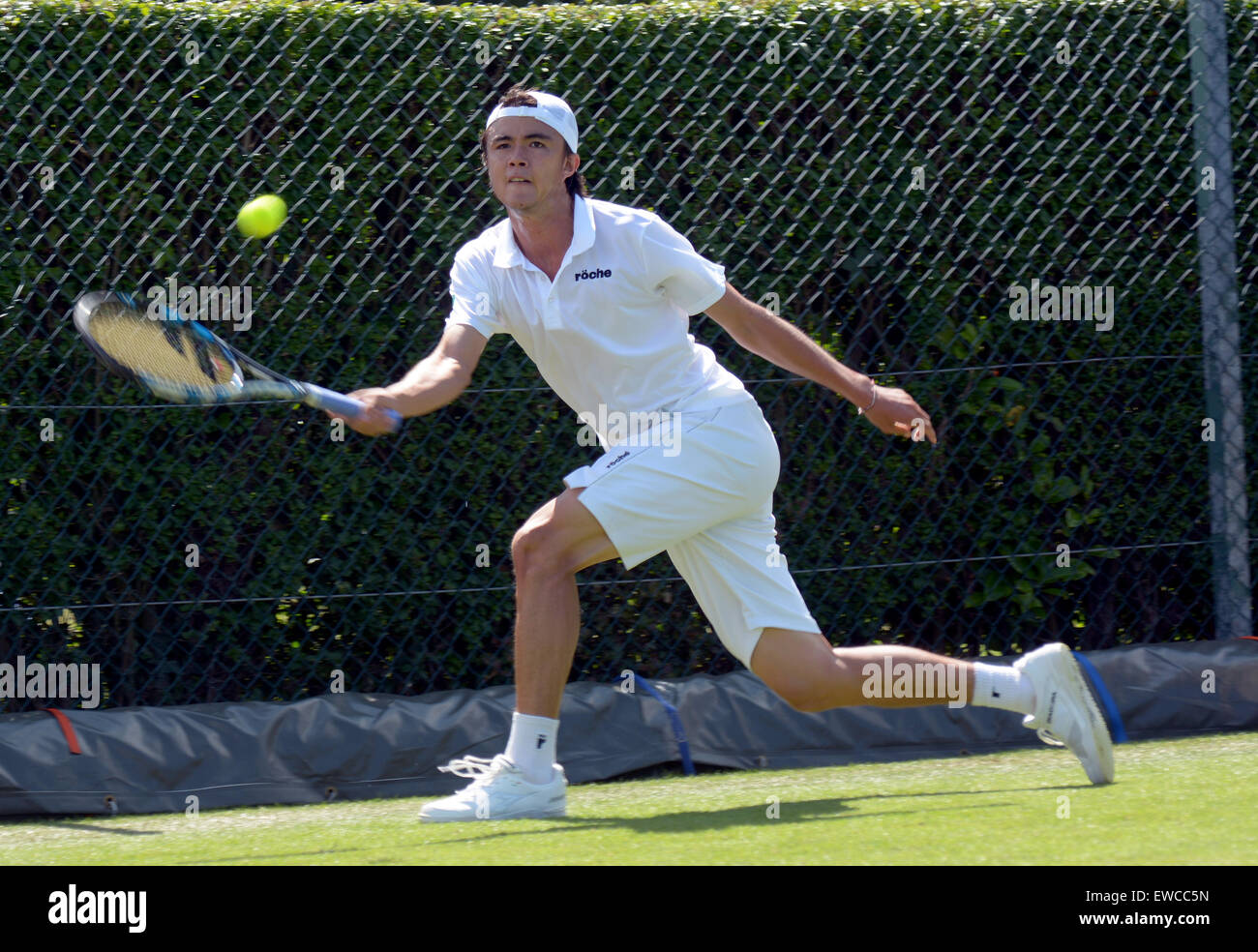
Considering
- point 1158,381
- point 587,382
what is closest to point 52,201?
point 587,382

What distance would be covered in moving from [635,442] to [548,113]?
858 millimetres

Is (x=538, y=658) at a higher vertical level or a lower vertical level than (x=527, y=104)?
lower

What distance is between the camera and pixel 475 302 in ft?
13.1

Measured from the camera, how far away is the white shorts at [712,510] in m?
3.88

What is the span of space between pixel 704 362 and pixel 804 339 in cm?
26

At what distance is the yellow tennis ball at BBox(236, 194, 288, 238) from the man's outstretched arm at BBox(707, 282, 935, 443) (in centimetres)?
156

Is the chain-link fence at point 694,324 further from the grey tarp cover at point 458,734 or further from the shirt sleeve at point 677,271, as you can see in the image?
the shirt sleeve at point 677,271

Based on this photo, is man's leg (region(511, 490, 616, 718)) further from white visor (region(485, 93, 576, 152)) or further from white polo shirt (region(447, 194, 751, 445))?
white visor (region(485, 93, 576, 152))

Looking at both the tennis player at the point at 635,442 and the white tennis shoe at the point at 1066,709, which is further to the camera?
the white tennis shoe at the point at 1066,709

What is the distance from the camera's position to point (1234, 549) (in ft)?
18.2

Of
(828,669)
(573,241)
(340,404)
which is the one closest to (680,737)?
(828,669)

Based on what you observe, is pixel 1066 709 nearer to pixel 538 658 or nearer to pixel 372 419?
pixel 538 658

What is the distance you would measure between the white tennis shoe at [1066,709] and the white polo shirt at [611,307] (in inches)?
41.0

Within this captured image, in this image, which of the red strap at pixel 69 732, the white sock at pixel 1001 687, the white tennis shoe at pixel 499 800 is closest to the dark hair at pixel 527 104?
the white tennis shoe at pixel 499 800
